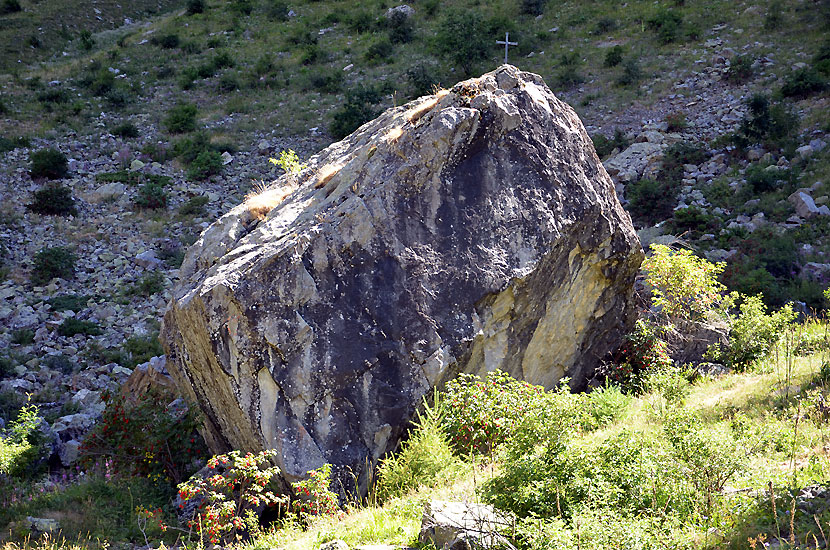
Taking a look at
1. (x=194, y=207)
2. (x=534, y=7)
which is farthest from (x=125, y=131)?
(x=534, y=7)

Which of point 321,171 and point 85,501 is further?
point 321,171

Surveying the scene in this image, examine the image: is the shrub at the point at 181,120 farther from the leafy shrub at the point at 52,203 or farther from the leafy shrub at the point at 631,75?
the leafy shrub at the point at 631,75

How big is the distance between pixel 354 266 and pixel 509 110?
3.23 metres

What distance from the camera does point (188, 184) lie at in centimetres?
2327

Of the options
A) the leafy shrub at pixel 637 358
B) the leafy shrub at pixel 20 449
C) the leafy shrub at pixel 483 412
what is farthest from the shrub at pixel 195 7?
the leafy shrub at pixel 483 412

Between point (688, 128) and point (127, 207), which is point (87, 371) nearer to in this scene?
point (127, 207)

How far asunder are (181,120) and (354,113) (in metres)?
6.92

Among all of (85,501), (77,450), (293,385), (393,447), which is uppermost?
(293,385)

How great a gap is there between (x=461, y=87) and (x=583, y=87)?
18.4 metres

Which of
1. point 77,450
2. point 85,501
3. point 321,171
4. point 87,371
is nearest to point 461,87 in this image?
point 321,171

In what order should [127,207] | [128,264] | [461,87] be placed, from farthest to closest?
[127,207] < [128,264] < [461,87]

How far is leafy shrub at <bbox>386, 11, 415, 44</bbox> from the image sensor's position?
32.0 meters

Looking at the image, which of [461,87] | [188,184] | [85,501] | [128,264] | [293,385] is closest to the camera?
[293,385]

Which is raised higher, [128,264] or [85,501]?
[85,501]
